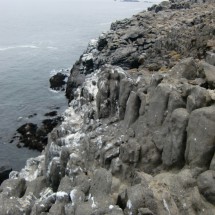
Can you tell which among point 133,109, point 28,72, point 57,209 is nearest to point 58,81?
point 28,72

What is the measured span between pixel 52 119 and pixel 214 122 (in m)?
57.2

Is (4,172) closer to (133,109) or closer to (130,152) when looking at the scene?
(133,109)

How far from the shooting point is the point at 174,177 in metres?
30.1

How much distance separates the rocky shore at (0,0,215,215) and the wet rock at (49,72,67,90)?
47.4 m

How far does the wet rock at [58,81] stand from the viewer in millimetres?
107762

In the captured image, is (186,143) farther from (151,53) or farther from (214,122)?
(151,53)

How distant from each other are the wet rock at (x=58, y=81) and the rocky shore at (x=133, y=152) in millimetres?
47406

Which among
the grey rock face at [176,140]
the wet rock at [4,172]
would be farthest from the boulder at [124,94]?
the wet rock at [4,172]

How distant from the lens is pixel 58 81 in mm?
110188

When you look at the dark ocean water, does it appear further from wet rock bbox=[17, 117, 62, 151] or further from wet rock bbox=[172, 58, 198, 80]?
wet rock bbox=[172, 58, 198, 80]

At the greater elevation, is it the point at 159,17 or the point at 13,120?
the point at 159,17

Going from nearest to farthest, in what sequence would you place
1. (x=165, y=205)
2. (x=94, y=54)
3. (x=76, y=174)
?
(x=165, y=205)
(x=76, y=174)
(x=94, y=54)

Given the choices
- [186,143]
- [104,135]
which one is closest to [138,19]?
[104,135]

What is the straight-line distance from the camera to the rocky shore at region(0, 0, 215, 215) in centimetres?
2891
